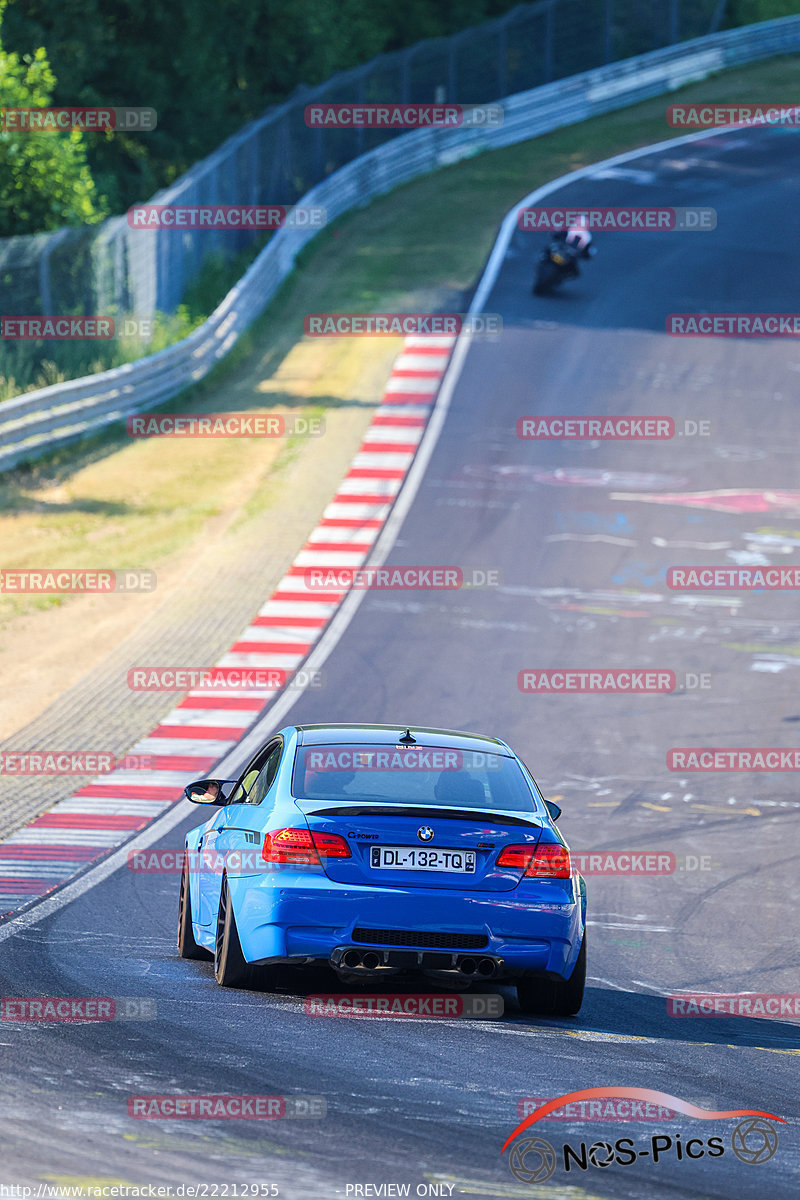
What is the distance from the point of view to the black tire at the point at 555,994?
26.5 feet

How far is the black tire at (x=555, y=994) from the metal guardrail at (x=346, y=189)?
16.9m

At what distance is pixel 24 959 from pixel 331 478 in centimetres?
1620

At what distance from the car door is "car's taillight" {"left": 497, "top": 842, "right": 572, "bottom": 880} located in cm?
126

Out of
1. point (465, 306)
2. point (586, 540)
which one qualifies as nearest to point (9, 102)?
point (465, 306)

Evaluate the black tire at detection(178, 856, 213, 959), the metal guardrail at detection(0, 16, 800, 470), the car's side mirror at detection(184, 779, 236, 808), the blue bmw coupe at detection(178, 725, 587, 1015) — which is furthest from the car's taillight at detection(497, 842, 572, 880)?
the metal guardrail at detection(0, 16, 800, 470)

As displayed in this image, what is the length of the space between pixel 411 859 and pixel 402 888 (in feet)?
0.48

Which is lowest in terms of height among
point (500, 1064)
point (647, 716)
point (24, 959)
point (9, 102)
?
point (647, 716)

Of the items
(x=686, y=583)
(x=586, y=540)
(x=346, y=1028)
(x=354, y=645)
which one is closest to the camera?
(x=346, y=1028)

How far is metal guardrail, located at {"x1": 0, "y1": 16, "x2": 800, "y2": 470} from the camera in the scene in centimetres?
2483

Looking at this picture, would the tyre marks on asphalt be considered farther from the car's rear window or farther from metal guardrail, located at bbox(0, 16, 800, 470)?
metal guardrail, located at bbox(0, 16, 800, 470)

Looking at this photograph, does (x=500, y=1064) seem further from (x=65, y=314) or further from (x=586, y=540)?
(x=65, y=314)

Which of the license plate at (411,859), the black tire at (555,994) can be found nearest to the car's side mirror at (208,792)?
the license plate at (411,859)

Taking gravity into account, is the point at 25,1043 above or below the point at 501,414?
above

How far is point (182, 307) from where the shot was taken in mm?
32156
